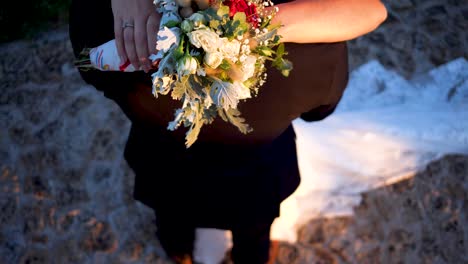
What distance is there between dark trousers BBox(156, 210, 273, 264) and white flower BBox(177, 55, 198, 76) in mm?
1175

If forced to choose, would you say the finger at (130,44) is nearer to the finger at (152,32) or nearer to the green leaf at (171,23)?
the finger at (152,32)

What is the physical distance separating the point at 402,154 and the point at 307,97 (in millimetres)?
1892

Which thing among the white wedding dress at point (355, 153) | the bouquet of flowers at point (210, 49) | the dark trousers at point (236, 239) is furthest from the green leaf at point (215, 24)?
the white wedding dress at point (355, 153)

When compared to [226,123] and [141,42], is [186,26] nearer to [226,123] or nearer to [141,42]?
[141,42]

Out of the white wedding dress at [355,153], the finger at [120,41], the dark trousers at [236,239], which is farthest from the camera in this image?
the white wedding dress at [355,153]

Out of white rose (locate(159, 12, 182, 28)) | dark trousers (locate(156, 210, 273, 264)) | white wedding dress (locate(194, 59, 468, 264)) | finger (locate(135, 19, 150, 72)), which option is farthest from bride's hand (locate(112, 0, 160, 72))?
white wedding dress (locate(194, 59, 468, 264))

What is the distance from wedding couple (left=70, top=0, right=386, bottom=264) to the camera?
1.04 meters

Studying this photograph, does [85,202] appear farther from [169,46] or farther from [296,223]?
[169,46]

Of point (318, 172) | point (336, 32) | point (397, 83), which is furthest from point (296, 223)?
point (336, 32)

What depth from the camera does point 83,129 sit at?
332 centimetres

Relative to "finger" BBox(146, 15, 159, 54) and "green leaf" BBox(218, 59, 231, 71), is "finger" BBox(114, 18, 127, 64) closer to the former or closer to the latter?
"finger" BBox(146, 15, 159, 54)

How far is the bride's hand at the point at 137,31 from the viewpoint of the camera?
0.98 meters

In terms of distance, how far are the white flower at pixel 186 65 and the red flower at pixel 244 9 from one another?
0.47ft

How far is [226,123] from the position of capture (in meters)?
1.21
